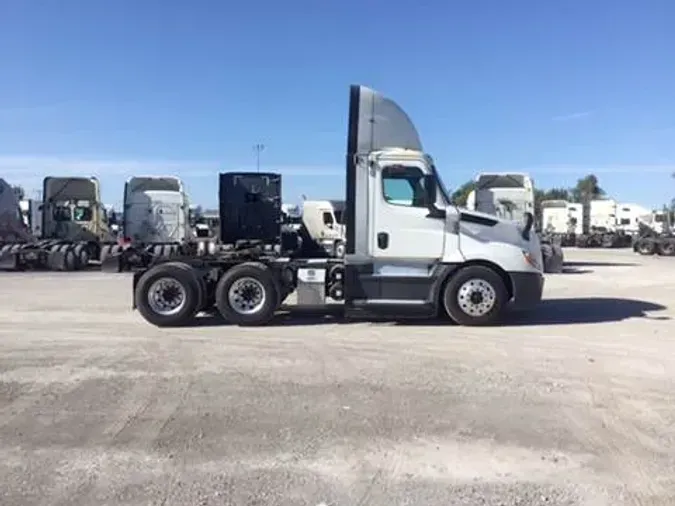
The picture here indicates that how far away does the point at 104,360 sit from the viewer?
942 centimetres

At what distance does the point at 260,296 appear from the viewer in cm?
1257

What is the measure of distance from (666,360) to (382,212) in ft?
15.8

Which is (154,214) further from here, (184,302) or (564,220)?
(564,220)

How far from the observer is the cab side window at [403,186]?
1251 centimetres

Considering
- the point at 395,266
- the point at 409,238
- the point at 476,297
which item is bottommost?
the point at 476,297

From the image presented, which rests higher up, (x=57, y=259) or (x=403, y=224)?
(x=403, y=224)

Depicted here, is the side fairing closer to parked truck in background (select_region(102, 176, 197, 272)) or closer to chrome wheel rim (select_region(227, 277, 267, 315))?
chrome wheel rim (select_region(227, 277, 267, 315))

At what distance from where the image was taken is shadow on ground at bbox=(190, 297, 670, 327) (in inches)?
514

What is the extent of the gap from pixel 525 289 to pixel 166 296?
5.70 metres

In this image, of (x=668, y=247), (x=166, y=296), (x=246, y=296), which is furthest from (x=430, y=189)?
(x=668, y=247)

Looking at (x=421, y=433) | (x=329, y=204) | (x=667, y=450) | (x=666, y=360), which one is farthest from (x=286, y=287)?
(x=329, y=204)

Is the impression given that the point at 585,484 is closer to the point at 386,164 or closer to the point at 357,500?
the point at 357,500

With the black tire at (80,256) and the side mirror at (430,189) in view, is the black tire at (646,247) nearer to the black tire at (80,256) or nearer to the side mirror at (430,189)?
the black tire at (80,256)

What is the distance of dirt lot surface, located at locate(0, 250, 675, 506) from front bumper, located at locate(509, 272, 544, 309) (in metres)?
0.44
